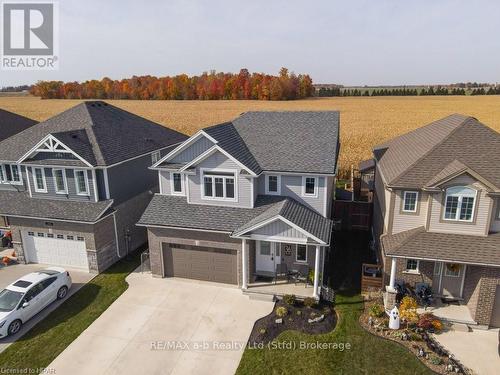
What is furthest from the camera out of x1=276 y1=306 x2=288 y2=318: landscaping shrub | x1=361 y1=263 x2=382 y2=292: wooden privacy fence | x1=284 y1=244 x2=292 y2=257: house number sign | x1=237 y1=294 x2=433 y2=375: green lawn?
x1=284 y1=244 x2=292 y2=257: house number sign

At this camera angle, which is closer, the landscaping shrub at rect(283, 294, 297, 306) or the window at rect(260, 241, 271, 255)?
the landscaping shrub at rect(283, 294, 297, 306)

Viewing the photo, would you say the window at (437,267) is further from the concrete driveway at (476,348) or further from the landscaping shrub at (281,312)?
the landscaping shrub at (281,312)

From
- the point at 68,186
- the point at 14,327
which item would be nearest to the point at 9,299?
the point at 14,327

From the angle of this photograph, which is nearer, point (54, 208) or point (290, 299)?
point (290, 299)

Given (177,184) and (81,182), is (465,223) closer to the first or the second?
(177,184)

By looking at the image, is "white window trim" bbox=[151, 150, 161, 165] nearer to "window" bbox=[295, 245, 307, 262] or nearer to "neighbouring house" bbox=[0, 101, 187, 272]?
"neighbouring house" bbox=[0, 101, 187, 272]

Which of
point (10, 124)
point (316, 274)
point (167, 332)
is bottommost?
point (167, 332)

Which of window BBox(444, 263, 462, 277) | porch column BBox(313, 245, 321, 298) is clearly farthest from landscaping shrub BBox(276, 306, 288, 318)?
window BBox(444, 263, 462, 277)
